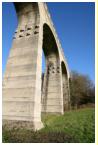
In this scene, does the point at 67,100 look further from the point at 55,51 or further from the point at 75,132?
the point at 75,132

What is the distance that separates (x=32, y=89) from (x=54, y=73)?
12781 millimetres

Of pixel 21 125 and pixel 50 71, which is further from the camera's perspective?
pixel 50 71

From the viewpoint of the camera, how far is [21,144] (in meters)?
8.13

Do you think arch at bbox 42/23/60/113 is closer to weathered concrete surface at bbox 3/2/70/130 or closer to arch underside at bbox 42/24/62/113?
arch underside at bbox 42/24/62/113

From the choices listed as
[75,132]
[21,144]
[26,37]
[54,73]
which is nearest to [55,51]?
[54,73]

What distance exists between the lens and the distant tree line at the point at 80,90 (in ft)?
128

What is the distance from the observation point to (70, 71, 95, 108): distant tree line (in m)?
39.0

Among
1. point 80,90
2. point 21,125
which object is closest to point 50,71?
point 21,125

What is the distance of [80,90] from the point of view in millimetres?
41469

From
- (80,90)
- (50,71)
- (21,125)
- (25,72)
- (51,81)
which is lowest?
(21,125)

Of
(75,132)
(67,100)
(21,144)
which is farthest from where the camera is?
(67,100)

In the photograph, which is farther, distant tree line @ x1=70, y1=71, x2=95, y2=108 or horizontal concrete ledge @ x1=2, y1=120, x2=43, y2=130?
distant tree line @ x1=70, y1=71, x2=95, y2=108

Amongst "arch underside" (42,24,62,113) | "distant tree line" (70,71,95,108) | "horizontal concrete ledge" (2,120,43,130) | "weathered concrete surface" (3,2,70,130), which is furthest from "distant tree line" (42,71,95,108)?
"horizontal concrete ledge" (2,120,43,130)

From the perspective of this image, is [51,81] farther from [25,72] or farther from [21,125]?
[21,125]
